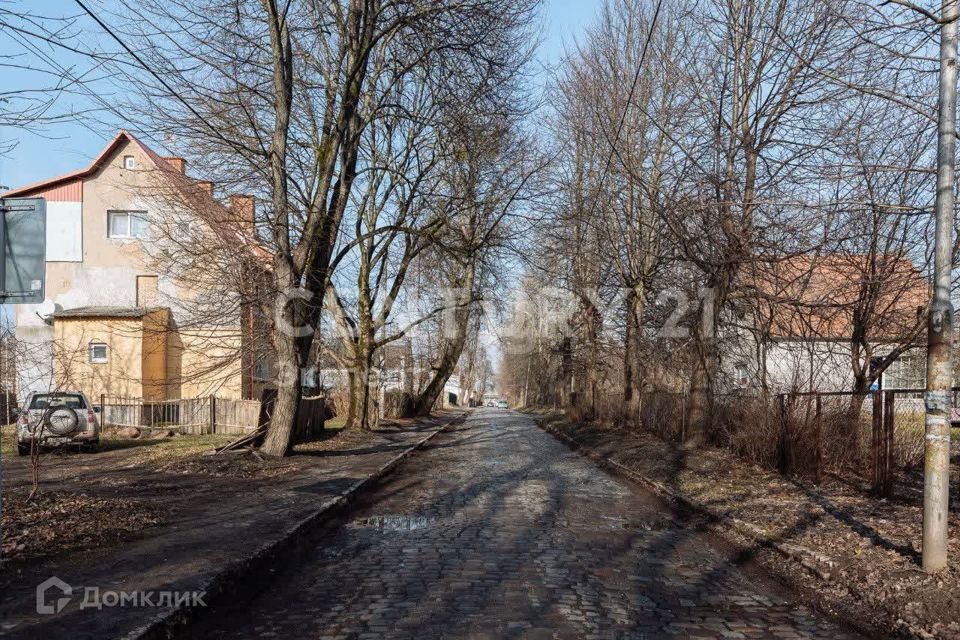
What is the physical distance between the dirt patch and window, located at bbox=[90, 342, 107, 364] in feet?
67.8

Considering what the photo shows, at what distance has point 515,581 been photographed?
6.63m

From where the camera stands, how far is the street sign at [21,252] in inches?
246

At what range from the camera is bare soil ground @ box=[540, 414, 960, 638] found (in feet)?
18.9

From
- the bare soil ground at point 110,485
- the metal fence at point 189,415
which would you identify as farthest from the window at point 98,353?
the bare soil ground at point 110,485

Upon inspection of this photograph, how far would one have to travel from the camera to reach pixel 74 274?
3095 cm

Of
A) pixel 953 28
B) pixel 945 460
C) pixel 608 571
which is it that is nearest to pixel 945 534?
pixel 945 460

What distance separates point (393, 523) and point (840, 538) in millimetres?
5223

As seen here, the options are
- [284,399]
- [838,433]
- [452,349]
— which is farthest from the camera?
[452,349]

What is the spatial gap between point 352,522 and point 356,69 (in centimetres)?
944

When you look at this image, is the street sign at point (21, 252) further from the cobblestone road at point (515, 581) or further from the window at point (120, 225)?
the window at point (120, 225)

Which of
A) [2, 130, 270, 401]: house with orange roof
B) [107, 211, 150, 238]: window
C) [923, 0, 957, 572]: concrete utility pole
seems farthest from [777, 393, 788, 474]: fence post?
[107, 211, 150, 238]: window

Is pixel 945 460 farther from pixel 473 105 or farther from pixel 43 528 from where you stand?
pixel 473 105

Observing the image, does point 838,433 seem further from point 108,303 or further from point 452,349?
point 108,303

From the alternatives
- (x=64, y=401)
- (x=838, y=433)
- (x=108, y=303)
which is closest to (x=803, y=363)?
(x=838, y=433)
